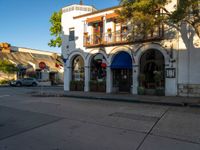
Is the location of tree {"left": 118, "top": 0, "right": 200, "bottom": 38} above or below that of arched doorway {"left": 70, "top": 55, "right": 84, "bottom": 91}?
above

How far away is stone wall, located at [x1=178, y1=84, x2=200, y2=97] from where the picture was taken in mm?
13148

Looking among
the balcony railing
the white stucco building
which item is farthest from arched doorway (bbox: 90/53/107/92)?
the balcony railing

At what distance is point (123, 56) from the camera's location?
16.3m

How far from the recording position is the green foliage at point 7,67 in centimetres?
3069

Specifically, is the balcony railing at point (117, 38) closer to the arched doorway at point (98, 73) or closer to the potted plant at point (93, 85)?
the arched doorway at point (98, 73)

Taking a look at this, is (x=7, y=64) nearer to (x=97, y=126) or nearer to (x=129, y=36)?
(x=129, y=36)

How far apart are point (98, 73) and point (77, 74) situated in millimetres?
2938

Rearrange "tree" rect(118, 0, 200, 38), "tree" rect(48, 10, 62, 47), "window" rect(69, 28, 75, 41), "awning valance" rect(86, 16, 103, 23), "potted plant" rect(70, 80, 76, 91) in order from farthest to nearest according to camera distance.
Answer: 1. "tree" rect(48, 10, 62, 47)
2. "window" rect(69, 28, 75, 41)
3. "potted plant" rect(70, 80, 76, 91)
4. "awning valance" rect(86, 16, 103, 23)
5. "tree" rect(118, 0, 200, 38)

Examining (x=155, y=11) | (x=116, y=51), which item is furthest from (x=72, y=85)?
(x=155, y=11)

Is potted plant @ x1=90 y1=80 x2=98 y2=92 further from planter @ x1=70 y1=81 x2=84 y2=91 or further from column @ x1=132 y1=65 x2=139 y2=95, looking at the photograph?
column @ x1=132 y1=65 x2=139 y2=95

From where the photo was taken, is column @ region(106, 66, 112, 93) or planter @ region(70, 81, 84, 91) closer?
column @ region(106, 66, 112, 93)

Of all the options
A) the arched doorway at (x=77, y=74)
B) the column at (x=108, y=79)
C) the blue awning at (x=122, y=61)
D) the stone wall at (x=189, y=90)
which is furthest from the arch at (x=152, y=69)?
the arched doorway at (x=77, y=74)

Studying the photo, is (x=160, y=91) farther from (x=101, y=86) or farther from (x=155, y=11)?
(x=155, y=11)

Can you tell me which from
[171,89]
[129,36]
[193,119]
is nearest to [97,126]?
[193,119]
